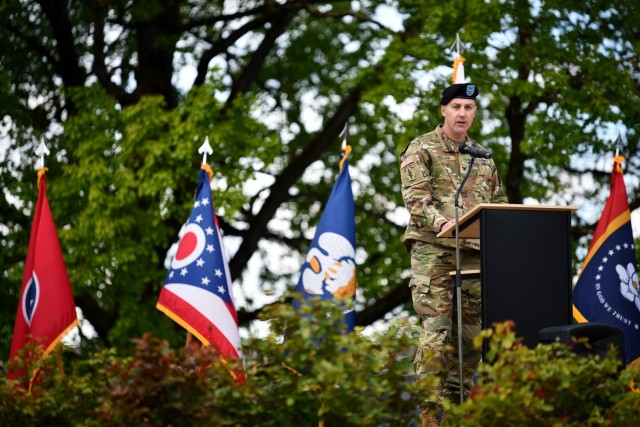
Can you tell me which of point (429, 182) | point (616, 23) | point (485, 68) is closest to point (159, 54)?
point (485, 68)

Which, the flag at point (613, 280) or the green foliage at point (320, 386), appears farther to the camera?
the flag at point (613, 280)

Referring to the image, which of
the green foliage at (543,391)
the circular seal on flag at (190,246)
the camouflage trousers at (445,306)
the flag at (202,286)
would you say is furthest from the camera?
the circular seal on flag at (190,246)

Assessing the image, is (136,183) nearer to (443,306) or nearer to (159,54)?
(159,54)

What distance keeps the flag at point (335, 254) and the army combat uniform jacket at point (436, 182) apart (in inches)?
181

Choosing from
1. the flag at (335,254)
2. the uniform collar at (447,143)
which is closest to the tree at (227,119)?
the flag at (335,254)

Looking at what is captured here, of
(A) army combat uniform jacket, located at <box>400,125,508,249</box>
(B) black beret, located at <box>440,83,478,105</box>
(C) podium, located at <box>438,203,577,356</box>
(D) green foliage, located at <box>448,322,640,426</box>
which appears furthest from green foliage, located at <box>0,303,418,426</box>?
(B) black beret, located at <box>440,83,478,105</box>

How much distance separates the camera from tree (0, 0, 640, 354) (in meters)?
14.2

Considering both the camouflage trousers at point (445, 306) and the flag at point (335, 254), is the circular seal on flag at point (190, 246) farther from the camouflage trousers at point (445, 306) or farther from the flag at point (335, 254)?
the camouflage trousers at point (445, 306)

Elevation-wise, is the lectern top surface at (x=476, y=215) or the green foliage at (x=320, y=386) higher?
the lectern top surface at (x=476, y=215)

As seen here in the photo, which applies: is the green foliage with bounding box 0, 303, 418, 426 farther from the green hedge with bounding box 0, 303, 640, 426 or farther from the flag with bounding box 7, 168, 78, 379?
the flag with bounding box 7, 168, 78, 379

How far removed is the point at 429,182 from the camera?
6.51m

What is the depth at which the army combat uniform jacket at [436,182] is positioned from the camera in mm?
6477

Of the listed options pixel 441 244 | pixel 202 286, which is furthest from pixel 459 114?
pixel 202 286

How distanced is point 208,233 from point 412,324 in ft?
20.7
